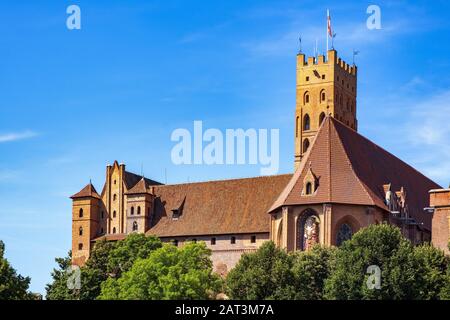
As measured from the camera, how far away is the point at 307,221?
100500 mm

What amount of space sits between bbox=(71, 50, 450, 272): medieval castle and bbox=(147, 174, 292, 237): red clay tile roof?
0.39 ft

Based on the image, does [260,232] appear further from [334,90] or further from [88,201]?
[334,90]

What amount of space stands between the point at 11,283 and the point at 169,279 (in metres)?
11.6

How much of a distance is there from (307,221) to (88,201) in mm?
30638

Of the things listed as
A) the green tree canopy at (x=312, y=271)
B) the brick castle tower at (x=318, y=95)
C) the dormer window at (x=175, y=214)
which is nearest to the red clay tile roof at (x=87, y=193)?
the dormer window at (x=175, y=214)

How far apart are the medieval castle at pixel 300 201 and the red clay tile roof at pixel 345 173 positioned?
0.11 meters

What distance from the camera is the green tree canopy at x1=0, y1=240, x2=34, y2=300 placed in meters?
83.6

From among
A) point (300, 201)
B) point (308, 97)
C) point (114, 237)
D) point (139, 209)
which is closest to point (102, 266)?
point (114, 237)

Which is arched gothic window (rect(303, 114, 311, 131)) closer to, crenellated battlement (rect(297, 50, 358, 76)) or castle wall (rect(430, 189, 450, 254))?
crenellated battlement (rect(297, 50, 358, 76))

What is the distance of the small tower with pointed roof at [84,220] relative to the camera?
394 feet

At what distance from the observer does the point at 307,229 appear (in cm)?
10038

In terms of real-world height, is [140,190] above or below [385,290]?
above

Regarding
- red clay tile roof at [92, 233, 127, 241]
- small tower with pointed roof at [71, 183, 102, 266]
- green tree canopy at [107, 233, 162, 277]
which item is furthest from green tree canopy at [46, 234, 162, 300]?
small tower with pointed roof at [71, 183, 102, 266]
